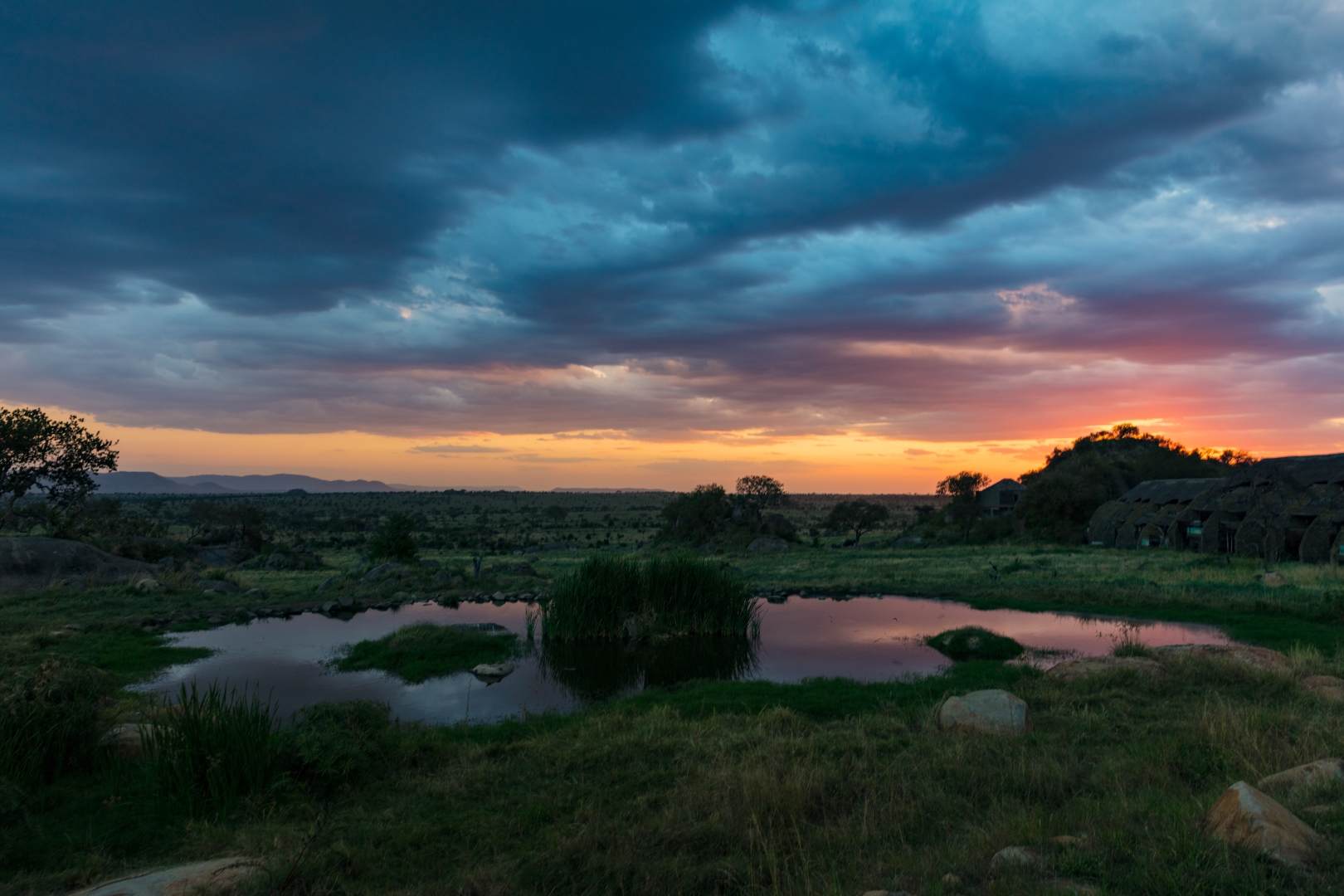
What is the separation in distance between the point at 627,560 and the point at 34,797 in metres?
14.8

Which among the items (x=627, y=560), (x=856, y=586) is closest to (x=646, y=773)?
(x=627, y=560)

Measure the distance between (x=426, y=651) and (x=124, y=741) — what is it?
8241 millimetres

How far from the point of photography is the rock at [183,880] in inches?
194

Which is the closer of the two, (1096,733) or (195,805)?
(195,805)

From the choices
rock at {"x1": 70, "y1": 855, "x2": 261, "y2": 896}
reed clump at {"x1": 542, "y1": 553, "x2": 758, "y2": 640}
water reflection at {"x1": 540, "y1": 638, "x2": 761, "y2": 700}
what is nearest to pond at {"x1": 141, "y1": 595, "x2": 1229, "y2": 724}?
water reflection at {"x1": 540, "y1": 638, "x2": 761, "y2": 700}

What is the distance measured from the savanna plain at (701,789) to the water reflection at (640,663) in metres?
2.01

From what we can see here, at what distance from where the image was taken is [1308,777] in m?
5.84

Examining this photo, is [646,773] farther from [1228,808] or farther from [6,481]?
[6,481]

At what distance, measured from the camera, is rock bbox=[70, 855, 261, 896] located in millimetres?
4930

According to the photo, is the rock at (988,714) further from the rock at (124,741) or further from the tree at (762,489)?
the tree at (762,489)

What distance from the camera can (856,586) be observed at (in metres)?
26.5

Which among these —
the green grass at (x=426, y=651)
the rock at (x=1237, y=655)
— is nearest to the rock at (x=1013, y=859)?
the rock at (x=1237, y=655)

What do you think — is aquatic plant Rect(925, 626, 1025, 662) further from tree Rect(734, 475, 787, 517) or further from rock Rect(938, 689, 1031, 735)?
tree Rect(734, 475, 787, 517)

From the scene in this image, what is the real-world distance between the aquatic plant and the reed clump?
541 cm
